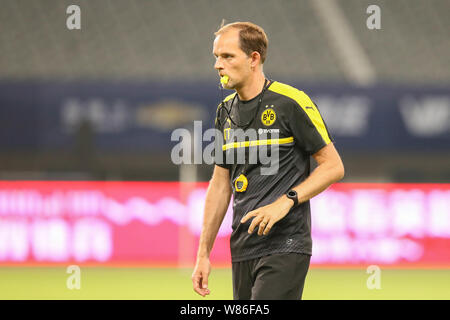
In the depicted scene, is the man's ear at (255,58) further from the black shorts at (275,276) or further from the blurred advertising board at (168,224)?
the blurred advertising board at (168,224)

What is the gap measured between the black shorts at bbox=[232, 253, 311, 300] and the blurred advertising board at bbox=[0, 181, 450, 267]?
7189 mm

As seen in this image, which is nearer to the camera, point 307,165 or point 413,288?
point 307,165

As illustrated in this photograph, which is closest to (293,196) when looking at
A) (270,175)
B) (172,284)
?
(270,175)

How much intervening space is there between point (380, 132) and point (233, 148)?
356 inches

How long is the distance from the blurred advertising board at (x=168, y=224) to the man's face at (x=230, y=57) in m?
7.32

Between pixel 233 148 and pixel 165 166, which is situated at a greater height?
pixel 165 166

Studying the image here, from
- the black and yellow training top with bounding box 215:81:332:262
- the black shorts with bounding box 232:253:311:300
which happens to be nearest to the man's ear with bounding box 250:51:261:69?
the black and yellow training top with bounding box 215:81:332:262

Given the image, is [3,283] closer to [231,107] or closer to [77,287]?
[77,287]

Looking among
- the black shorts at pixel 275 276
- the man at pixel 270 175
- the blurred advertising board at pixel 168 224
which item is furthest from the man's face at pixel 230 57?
the blurred advertising board at pixel 168 224

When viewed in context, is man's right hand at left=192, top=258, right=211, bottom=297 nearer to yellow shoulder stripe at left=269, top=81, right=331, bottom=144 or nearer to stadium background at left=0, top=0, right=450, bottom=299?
yellow shoulder stripe at left=269, top=81, right=331, bottom=144

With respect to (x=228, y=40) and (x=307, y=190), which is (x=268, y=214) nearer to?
(x=307, y=190)

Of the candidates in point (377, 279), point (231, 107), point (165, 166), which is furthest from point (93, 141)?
point (231, 107)

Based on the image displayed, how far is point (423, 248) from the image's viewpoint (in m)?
11.1

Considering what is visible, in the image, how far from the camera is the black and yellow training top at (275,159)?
11.8 feet
